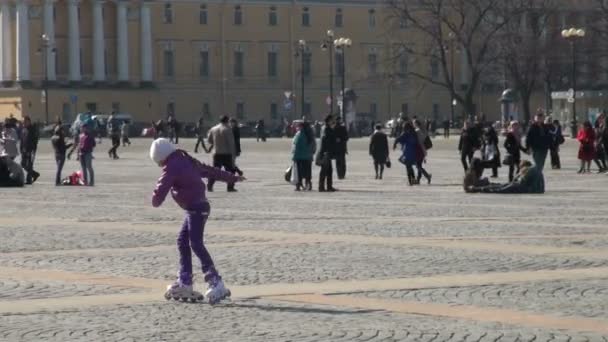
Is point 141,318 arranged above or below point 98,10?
below

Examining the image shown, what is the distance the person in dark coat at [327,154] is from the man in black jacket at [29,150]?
8.14m

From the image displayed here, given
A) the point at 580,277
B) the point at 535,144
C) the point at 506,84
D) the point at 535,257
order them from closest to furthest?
the point at 580,277 → the point at 535,257 → the point at 535,144 → the point at 506,84

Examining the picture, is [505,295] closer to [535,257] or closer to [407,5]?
[535,257]

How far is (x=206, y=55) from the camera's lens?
119 m

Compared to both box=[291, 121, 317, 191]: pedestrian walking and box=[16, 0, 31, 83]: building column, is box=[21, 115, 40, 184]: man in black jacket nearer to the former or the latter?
box=[291, 121, 317, 191]: pedestrian walking

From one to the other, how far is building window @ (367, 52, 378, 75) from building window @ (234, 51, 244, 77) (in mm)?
8516

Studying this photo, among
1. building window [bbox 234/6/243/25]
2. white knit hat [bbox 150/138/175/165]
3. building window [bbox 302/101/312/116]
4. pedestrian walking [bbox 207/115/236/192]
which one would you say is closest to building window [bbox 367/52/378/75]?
building window [bbox 302/101/312/116]

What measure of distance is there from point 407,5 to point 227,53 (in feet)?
79.3

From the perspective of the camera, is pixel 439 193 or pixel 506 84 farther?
pixel 506 84

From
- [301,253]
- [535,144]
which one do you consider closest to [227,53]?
[535,144]

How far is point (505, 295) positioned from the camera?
14820 millimetres

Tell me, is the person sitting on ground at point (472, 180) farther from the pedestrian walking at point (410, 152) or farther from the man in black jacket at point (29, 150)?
the man in black jacket at point (29, 150)

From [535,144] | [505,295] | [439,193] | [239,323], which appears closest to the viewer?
[239,323]

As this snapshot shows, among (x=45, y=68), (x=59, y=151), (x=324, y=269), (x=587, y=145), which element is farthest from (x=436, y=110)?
(x=324, y=269)
